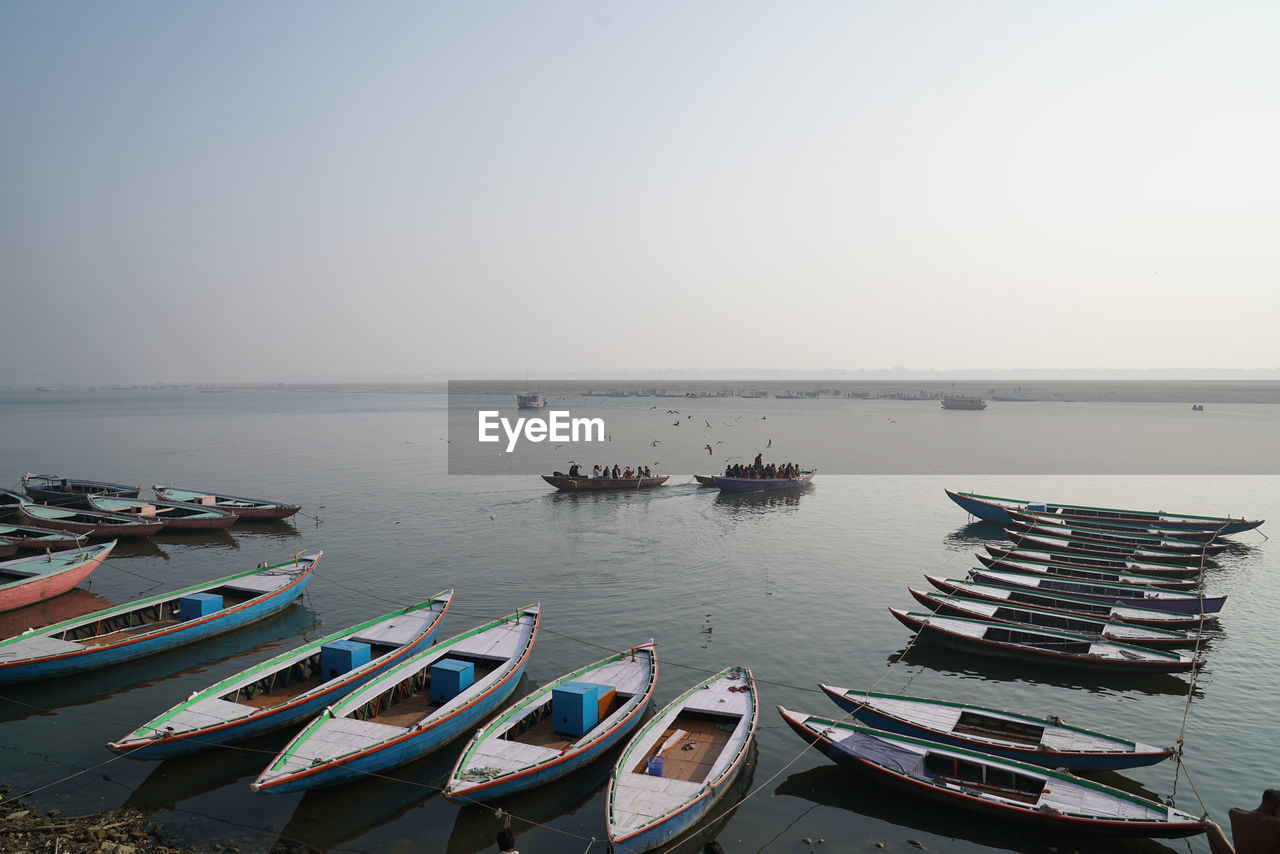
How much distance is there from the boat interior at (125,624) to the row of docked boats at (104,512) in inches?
662

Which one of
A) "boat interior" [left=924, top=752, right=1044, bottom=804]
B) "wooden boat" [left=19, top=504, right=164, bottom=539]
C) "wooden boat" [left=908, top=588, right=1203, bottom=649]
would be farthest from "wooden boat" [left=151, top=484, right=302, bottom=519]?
"boat interior" [left=924, top=752, right=1044, bottom=804]

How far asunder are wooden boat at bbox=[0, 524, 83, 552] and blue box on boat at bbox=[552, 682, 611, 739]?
33.0 m

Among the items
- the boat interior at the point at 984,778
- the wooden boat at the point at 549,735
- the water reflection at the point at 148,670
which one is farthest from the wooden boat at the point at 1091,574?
the water reflection at the point at 148,670

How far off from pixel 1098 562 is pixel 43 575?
49.9 meters

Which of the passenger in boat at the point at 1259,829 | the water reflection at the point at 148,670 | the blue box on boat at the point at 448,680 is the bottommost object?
the water reflection at the point at 148,670

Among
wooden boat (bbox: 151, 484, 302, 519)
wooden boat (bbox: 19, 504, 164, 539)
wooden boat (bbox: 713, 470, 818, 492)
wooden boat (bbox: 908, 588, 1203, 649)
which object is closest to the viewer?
wooden boat (bbox: 908, 588, 1203, 649)

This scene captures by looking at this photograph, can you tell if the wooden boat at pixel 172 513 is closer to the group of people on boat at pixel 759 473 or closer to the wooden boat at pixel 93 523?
the wooden boat at pixel 93 523

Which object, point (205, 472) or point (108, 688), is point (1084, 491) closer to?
point (108, 688)

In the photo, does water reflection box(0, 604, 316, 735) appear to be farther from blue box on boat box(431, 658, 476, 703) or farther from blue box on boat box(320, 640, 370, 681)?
blue box on boat box(431, 658, 476, 703)

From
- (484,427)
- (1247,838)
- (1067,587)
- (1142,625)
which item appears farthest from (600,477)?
(484,427)

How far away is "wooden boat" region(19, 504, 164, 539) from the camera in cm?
4369

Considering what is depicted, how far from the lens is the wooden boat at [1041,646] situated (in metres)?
24.2

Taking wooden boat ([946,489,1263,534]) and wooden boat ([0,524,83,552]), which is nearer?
wooden boat ([0,524,83,552])

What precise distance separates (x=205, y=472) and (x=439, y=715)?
230ft
